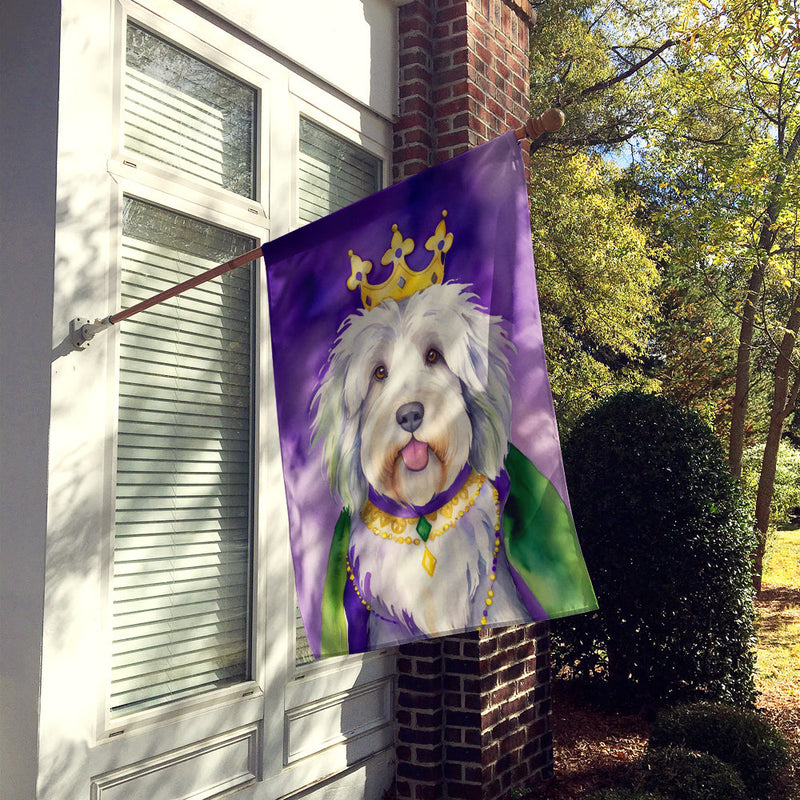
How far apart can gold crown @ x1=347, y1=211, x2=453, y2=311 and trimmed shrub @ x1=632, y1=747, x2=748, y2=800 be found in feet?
10.1

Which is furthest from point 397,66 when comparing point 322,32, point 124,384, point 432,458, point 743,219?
point 743,219

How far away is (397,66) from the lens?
4871mm

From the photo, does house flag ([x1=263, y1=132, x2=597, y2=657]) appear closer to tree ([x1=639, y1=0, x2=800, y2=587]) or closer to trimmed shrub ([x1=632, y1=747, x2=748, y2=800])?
trimmed shrub ([x1=632, y1=747, x2=748, y2=800])

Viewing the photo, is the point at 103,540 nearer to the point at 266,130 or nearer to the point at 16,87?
the point at 16,87

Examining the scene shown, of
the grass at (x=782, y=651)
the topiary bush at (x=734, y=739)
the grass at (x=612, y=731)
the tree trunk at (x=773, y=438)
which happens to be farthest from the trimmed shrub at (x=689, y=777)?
the tree trunk at (x=773, y=438)

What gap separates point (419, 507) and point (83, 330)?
1.39 m

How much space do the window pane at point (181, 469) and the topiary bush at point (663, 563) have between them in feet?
10.9

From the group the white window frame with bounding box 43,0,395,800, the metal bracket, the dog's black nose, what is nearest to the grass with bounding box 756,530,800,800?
the white window frame with bounding box 43,0,395,800

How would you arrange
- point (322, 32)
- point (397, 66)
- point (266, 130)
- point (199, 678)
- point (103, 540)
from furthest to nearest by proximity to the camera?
point (397, 66) < point (322, 32) < point (266, 130) < point (199, 678) < point (103, 540)

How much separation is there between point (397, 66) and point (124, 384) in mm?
2749

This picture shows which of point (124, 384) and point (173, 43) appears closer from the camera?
point (124, 384)

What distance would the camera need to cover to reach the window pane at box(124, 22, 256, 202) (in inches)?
131

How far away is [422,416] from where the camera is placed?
258 centimetres

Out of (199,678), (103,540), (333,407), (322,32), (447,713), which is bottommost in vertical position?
(447,713)
